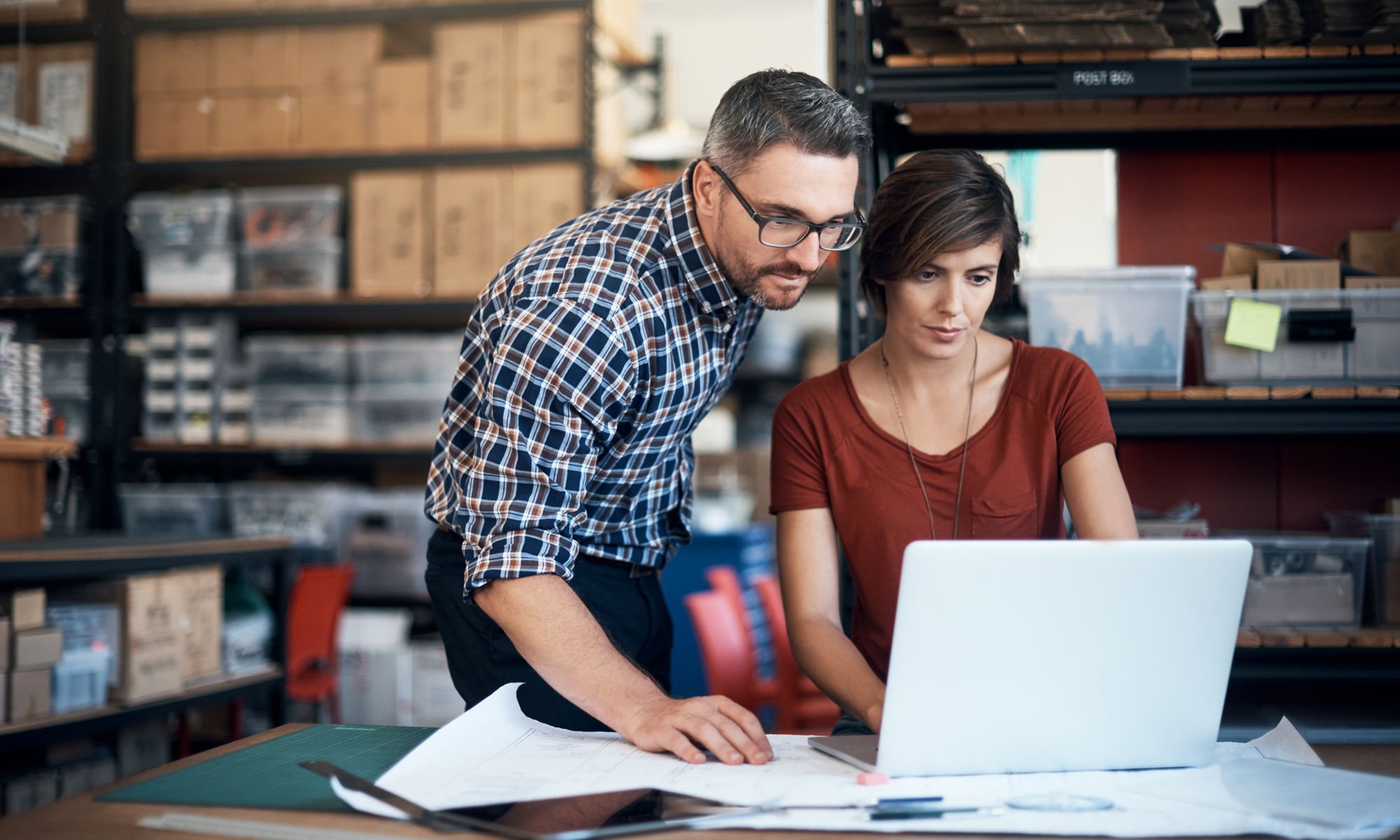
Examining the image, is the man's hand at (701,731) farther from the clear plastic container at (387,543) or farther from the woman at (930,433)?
the clear plastic container at (387,543)

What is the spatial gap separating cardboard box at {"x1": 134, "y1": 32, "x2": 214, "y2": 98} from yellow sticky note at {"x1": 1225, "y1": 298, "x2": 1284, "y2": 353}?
344 cm

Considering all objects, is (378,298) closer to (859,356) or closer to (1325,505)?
(859,356)

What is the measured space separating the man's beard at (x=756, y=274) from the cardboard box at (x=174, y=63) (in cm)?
313

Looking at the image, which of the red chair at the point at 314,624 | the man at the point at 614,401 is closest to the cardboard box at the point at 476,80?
the red chair at the point at 314,624

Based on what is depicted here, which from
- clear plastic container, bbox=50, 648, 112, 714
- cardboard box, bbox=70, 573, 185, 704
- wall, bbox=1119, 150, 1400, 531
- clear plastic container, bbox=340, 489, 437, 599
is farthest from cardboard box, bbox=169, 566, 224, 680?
wall, bbox=1119, 150, 1400, 531

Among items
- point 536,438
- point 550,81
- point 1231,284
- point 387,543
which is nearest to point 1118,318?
point 1231,284

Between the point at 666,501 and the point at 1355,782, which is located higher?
the point at 666,501

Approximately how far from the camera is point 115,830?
0.76m

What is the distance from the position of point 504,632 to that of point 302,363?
2644 millimetres

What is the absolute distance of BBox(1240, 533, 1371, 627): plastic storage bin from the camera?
60.9 inches

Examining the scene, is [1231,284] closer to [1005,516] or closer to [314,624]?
[1005,516]

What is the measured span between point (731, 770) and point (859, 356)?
721 mm

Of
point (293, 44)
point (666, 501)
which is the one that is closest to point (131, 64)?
point (293, 44)

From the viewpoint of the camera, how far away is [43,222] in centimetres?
355
